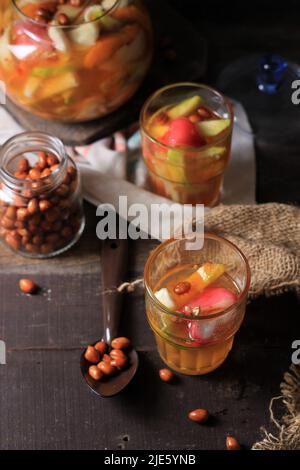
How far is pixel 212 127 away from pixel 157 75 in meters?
0.30

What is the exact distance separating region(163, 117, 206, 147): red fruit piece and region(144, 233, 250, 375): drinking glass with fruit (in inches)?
9.9

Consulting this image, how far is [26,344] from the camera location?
1.58 metres

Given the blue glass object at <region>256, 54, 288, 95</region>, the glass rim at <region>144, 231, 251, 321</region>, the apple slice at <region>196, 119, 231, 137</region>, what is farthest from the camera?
the blue glass object at <region>256, 54, 288, 95</region>

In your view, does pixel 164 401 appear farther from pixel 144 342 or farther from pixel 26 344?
pixel 26 344

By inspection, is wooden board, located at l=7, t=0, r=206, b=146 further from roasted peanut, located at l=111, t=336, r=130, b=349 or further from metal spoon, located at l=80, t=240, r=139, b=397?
roasted peanut, located at l=111, t=336, r=130, b=349

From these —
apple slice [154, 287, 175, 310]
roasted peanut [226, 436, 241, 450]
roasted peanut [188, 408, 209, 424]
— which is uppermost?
apple slice [154, 287, 175, 310]

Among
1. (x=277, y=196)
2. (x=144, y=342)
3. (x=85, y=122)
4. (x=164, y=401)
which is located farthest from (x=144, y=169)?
(x=164, y=401)

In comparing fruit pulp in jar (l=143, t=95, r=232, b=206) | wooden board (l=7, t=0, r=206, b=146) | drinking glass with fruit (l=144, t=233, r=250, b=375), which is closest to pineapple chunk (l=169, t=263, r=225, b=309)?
drinking glass with fruit (l=144, t=233, r=250, b=375)

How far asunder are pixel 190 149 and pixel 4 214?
0.41m

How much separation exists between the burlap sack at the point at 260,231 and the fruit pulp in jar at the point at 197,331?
107 mm

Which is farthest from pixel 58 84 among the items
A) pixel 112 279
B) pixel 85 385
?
pixel 85 385

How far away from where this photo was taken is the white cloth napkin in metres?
1.75

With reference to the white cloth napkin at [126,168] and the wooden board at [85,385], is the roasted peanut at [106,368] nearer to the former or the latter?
the wooden board at [85,385]

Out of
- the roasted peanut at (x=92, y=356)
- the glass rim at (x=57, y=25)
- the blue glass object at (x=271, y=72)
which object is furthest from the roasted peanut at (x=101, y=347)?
the blue glass object at (x=271, y=72)
